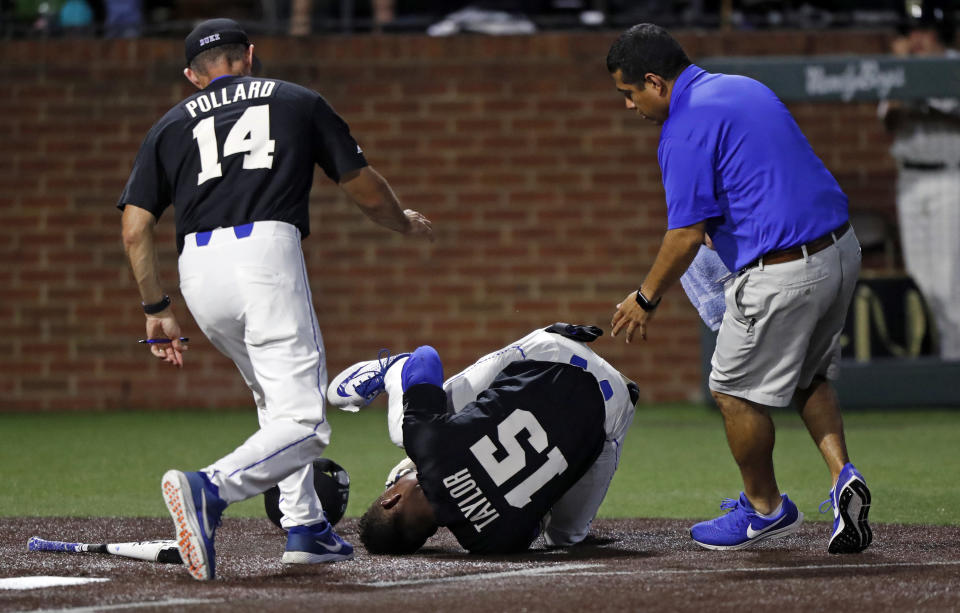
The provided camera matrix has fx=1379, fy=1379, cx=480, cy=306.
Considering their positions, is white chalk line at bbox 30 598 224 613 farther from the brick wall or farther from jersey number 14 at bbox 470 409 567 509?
the brick wall

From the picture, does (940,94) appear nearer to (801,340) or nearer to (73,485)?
(801,340)

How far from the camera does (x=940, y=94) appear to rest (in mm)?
11000

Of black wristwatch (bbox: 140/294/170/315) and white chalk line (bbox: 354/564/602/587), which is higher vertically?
black wristwatch (bbox: 140/294/170/315)

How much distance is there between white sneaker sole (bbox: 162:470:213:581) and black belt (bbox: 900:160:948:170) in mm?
8502

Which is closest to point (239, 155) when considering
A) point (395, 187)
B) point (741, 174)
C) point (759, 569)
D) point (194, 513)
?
point (194, 513)

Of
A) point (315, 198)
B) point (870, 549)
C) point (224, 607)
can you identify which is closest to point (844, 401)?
point (315, 198)

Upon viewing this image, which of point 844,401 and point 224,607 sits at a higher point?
point 224,607

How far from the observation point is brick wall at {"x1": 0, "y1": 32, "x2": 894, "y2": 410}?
1199 centimetres

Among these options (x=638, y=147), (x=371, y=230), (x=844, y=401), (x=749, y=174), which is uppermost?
(x=749, y=174)

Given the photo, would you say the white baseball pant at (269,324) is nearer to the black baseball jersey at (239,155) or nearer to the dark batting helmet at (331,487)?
the black baseball jersey at (239,155)

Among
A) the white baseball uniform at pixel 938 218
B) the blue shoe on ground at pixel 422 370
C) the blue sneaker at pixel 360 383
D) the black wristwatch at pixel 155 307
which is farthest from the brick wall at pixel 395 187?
the black wristwatch at pixel 155 307

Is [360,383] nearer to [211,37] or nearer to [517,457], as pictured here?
[517,457]

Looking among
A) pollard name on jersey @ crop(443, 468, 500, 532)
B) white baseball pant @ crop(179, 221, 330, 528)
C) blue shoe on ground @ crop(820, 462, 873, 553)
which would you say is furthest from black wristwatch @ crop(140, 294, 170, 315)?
blue shoe on ground @ crop(820, 462, 873, 553)

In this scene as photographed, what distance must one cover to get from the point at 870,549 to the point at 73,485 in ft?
14.2
